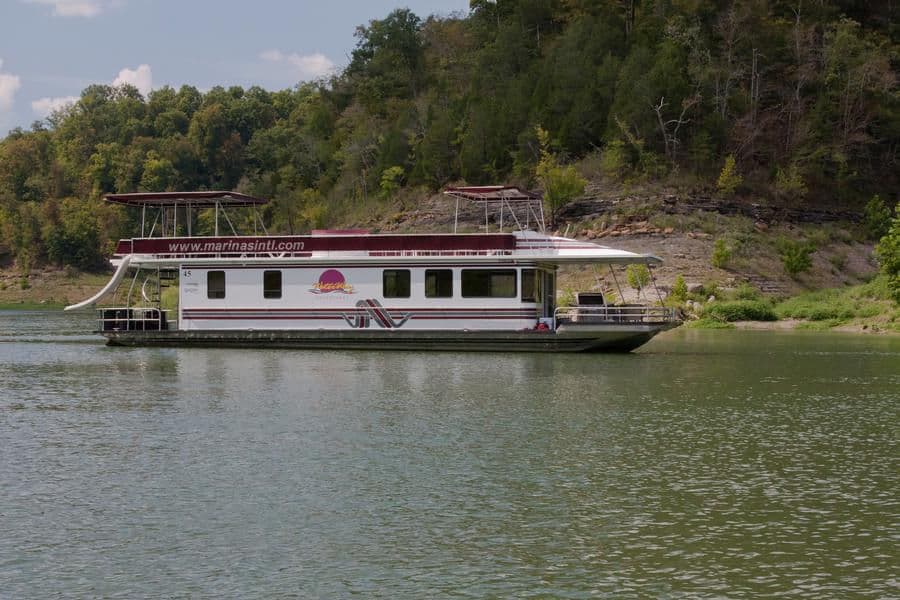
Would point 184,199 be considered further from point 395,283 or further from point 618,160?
point 618,160

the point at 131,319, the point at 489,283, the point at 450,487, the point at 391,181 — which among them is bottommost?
the point at 450,487

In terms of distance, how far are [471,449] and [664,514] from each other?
457cm

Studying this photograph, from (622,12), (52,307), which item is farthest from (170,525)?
(52,307)

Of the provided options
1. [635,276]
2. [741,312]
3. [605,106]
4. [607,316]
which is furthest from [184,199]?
[605,106]

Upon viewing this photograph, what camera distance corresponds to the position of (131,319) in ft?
120

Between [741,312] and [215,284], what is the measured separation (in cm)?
2827

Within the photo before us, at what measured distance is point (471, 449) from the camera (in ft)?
54.4

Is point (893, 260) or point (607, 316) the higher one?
point (893, 260)

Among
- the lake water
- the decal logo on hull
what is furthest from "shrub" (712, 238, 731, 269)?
the lake water

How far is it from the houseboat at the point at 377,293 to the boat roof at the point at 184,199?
2.7 inches

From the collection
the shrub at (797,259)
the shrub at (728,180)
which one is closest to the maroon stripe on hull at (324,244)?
the shrub at (797,259)

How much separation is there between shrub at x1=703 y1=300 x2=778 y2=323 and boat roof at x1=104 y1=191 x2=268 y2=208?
85.1 ft

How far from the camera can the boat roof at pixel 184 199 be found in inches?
1393

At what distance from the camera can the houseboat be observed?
109 feet
